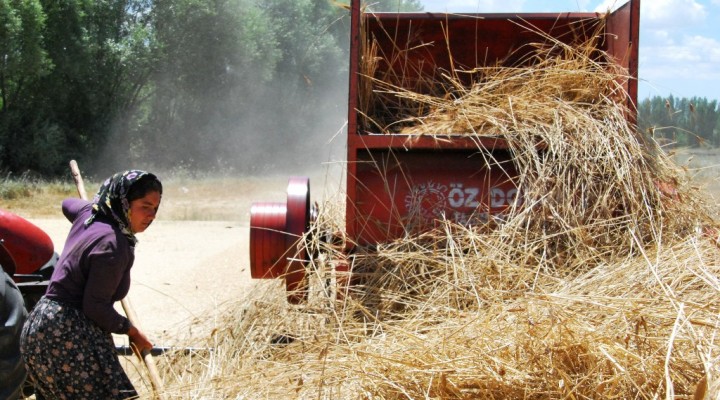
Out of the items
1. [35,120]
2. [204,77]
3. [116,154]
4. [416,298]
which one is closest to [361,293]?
[416,298]

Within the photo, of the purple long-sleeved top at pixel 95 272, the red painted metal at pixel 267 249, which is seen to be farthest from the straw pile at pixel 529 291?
the purple long-sleeved top at pixel 95 272

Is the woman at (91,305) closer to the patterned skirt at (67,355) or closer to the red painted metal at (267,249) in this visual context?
the patterned skirt at (67,355)

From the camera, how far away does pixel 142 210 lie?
310cm

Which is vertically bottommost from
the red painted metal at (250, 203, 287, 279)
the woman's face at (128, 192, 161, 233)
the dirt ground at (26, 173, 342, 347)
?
the dirt ground at (26, 173, 342, 347)

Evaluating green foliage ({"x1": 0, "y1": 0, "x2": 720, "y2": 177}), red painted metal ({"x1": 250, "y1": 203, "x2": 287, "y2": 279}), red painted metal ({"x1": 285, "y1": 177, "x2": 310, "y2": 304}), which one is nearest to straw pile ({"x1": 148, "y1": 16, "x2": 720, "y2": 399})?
red painted metal ({"x1": 285, "y1": 177, "x2": 310, "y2": 304})

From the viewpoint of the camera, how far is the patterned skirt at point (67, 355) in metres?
3.02

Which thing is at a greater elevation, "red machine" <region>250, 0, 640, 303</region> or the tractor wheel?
"red machine" <region>250, 0, 640, 303</region>

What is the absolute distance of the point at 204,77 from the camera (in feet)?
95.0

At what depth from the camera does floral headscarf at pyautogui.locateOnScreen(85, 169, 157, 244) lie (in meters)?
3.03

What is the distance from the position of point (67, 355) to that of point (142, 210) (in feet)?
2.07

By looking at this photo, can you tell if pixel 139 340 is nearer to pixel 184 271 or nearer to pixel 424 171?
pixel 424 171

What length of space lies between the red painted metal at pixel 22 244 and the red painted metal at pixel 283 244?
1105 mm

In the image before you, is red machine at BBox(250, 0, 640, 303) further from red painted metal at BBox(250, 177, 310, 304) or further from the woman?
the woman

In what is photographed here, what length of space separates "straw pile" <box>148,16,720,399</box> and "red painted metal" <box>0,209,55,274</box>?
0.87 m
